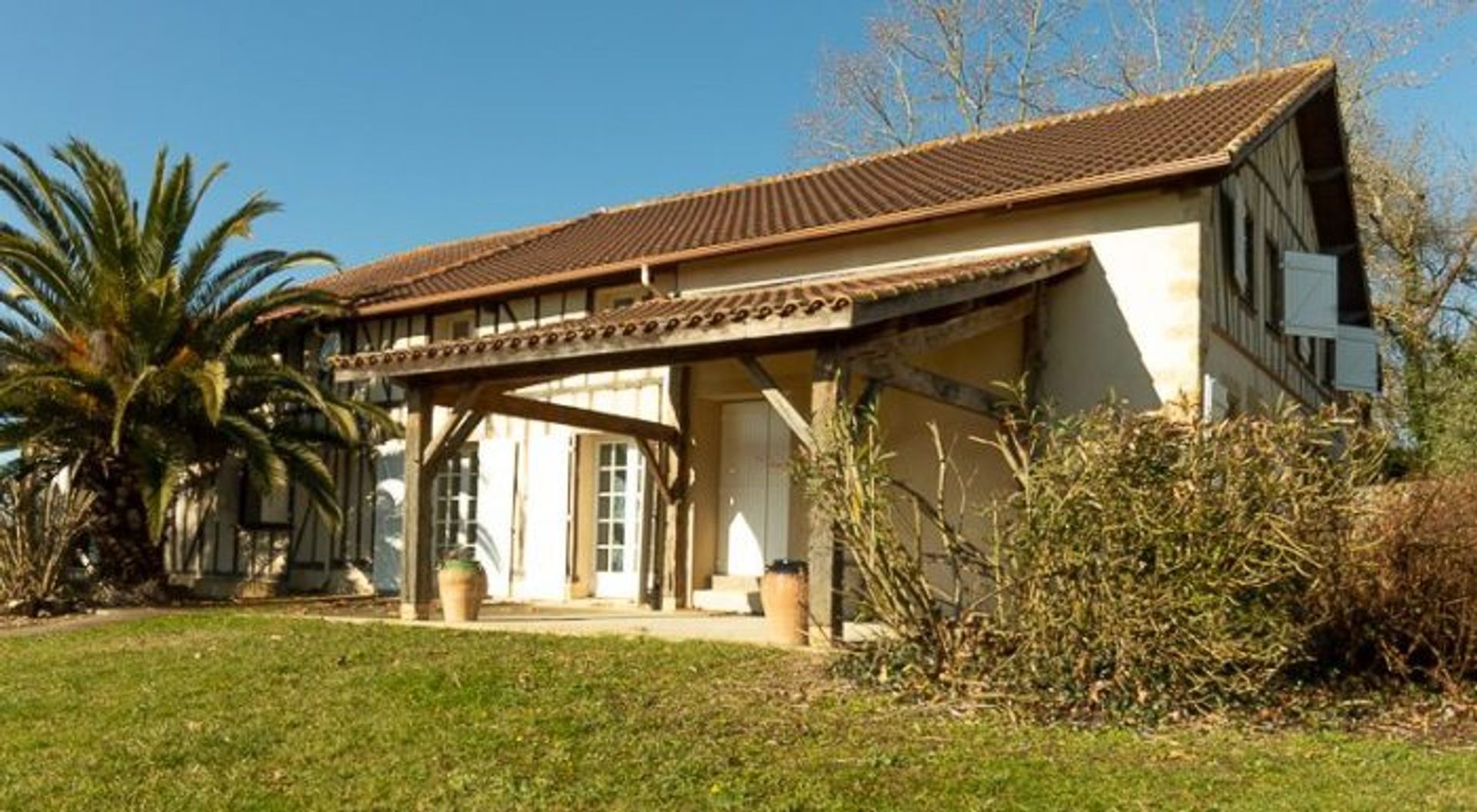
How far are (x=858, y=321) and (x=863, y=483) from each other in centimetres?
123

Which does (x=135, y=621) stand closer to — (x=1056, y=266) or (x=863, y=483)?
(x=863, y=483)

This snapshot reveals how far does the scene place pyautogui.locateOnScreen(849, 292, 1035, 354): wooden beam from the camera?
28.0ft

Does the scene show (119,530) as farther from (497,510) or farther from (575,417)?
(575,417)

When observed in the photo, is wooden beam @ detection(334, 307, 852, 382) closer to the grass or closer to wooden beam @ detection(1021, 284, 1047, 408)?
the grass

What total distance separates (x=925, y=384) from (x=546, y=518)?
20.7 ft

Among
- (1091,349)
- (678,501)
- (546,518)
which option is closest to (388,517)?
(546,518)

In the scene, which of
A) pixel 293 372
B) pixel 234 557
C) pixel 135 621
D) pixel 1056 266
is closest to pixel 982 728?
pixel 1056 266

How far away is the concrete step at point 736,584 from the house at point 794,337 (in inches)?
1.4

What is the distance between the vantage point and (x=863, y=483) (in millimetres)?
7219


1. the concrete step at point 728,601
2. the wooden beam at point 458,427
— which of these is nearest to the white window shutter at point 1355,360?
the concrete step at point 728,601

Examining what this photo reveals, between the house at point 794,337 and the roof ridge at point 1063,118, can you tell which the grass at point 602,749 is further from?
the roof ridge at point 1063,118

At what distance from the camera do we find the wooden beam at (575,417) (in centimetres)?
1127

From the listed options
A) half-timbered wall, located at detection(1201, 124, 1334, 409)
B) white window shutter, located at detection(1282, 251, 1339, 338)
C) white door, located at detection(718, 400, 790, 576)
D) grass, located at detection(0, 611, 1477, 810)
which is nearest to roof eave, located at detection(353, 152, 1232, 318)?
half-timbered wall, located at detection(1201, 124, 1334, 409)

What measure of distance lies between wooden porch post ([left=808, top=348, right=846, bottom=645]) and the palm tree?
8.07 metres
